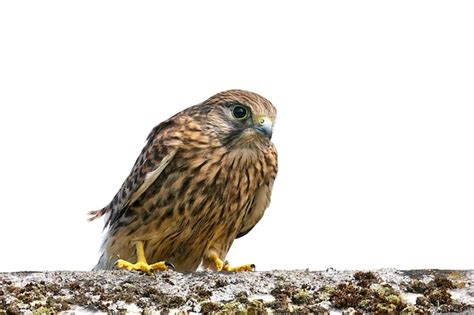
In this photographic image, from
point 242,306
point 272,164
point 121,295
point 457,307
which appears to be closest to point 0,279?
point 121,295

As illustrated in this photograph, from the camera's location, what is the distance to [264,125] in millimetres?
8000

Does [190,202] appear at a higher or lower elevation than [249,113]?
lower

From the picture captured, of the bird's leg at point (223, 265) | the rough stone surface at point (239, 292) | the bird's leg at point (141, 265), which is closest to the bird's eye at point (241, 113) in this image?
the bird's leg at point (223, 265)

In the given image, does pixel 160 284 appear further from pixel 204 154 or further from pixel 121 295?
pixel 204 154

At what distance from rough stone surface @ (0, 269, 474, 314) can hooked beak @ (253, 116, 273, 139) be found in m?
2.91

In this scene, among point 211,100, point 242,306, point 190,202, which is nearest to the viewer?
point 242,306

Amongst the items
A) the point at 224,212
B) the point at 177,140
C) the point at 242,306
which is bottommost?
the point at 242,306

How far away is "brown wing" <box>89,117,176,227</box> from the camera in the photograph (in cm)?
815

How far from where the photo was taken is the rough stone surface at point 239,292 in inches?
180

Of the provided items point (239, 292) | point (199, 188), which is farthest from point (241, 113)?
point (239, 292)

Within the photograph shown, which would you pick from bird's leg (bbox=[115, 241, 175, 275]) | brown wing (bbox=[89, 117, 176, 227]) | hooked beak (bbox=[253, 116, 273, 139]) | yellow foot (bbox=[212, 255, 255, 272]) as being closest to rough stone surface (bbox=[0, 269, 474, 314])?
bird's leg (bbox=[115, 241, 175, 275])

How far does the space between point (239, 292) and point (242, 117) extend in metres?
3.60

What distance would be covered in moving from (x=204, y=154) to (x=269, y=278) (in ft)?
10.4

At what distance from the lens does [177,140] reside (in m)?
8.23
